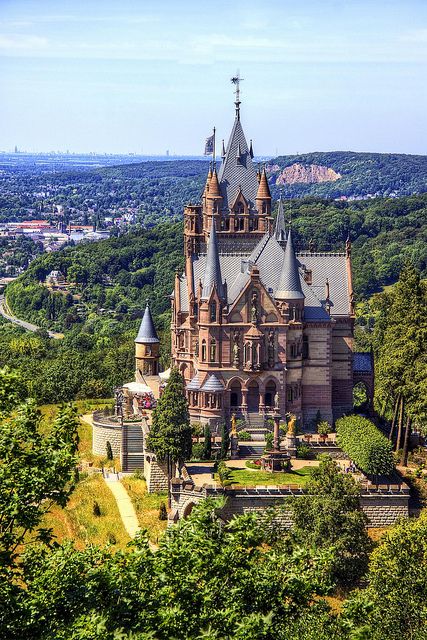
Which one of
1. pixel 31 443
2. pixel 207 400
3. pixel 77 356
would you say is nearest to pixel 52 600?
pixel 31 443

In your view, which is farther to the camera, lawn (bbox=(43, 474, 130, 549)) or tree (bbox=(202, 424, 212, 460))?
tree (bbox=(202, 424, 212, 460))

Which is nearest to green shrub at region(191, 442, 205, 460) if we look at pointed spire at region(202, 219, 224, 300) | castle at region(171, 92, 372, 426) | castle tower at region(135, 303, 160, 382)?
castle at region(171, 92, 372, 426)

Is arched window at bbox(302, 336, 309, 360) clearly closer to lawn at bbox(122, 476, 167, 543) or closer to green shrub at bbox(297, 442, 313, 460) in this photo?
green shrub at bbox(297, 442, 313, 460)

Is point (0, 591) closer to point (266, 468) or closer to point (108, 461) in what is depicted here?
point (266, 468)

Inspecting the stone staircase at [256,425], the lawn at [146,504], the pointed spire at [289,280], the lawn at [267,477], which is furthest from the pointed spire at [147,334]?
the lawn at [267,477]

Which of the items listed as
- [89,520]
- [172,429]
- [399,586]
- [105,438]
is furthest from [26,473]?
[105,438]

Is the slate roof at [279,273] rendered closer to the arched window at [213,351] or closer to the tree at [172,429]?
the arched window at [213,351]
